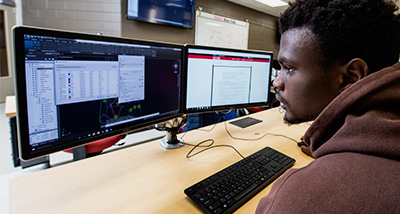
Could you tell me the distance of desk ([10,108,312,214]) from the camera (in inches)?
26.3

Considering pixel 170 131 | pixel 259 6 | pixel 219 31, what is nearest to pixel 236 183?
pixel 170 131

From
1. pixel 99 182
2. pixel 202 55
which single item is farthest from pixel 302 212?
pixel 202 55

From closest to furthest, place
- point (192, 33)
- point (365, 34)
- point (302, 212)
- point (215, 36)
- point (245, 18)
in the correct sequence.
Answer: point (302, 212) < point (365, 34) < point (192, 33) < point (215, 36) < point (245, 18)

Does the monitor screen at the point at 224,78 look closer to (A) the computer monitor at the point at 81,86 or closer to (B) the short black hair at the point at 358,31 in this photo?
(A) the computer monitor at the point at 81,86

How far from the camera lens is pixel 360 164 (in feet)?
1.27

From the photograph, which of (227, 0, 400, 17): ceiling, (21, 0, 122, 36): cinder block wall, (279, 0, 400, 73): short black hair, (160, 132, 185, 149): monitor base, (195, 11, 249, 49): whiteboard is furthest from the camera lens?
(227, 0, 400, 17): ceiling

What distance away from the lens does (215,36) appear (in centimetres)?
473

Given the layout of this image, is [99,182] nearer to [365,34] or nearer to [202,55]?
[202,55]

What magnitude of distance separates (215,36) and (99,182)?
171 inches

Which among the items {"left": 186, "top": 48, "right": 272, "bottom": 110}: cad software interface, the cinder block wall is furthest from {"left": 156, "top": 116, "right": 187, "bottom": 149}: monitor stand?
the cinder block wall

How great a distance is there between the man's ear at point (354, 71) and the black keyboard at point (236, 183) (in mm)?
416

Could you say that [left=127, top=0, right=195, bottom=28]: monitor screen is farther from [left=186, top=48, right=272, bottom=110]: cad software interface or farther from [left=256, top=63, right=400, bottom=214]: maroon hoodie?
[left=256, top=63, right=400, bottom=214]: maroon hoodie

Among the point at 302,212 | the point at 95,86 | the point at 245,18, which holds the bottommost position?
the point at 302,212

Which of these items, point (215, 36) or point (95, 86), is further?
point (215, 36)
